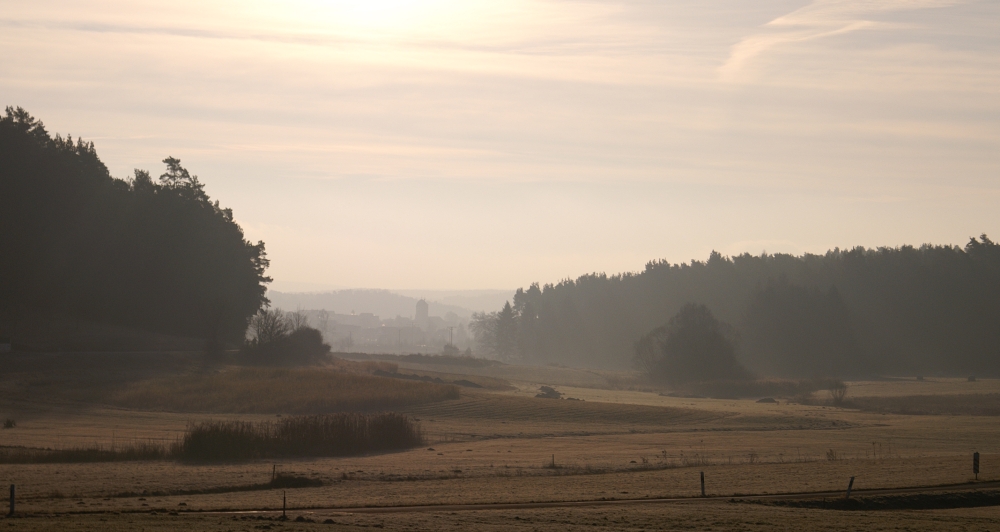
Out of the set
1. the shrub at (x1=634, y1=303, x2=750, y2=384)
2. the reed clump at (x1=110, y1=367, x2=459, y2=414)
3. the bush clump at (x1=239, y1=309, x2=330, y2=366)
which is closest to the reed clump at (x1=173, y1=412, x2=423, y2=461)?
the reed clump at (x1=110, y1=367, x2=459, y2=414)

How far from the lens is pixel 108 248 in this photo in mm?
92188

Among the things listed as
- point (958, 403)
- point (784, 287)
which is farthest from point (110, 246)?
point (784, 287)

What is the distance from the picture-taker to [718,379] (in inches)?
4279

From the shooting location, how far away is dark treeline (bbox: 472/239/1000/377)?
130125 mm

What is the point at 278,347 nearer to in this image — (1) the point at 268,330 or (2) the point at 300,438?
(1) the point at 268,330

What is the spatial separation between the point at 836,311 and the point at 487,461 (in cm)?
10561

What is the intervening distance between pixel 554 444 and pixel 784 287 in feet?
327

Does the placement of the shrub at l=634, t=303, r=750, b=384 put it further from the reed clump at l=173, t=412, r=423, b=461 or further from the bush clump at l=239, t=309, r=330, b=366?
the reed clump at l=173, t=412, r=423, b=461

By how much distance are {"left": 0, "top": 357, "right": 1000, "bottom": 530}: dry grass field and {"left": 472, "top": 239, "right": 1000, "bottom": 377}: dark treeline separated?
5135 centimetres

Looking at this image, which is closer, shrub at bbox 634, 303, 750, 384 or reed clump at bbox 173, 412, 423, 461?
reed clump at bbox 173, 412, 423, 461

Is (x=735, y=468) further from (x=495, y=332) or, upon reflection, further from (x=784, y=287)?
(x=495, y=332)

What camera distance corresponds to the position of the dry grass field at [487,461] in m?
24.5

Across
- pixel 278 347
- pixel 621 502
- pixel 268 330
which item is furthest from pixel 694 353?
pixel 621 502

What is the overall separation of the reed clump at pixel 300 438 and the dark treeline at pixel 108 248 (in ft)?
146
